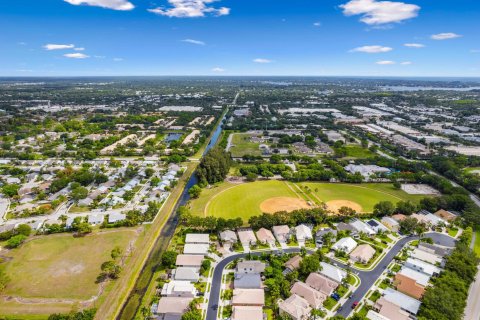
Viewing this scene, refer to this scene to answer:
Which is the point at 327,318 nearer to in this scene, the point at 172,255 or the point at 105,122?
the point at 172,255

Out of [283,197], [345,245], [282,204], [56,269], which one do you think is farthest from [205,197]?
[345,245]

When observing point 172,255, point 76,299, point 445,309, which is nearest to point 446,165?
point 445,309

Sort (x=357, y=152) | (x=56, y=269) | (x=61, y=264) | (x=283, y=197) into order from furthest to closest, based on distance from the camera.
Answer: (x=357, y=152)
(x=283, y=197)
(x=61, y=264)
(x=56, y=269)

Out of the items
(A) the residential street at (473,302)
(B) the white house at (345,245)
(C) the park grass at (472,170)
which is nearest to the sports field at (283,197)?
(B) the white house at (345,245)

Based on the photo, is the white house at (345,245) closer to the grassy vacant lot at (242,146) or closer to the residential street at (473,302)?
the residential street at (473,302)

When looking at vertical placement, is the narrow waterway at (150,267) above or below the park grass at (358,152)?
below

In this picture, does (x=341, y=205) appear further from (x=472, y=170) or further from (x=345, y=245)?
(x=472, y=170)
